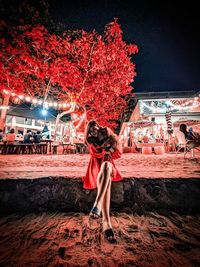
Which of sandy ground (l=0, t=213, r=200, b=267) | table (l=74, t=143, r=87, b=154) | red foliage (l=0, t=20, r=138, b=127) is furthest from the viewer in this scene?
table (l=74, t=143, r=87, b=154)

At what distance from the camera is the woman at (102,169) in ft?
7.55

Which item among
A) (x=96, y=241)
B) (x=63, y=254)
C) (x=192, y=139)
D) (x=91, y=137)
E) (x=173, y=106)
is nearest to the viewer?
(x=63, y=254)

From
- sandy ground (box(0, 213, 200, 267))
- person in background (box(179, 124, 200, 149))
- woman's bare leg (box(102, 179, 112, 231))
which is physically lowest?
sandy ground (box(0, 213, 200, 267))

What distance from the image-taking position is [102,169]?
8.47 ft

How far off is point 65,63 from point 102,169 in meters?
13.4

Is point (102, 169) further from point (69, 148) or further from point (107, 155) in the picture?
point (69, 148)

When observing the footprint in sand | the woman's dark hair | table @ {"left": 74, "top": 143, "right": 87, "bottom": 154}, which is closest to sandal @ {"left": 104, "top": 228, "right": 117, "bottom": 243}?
the footprint in sand

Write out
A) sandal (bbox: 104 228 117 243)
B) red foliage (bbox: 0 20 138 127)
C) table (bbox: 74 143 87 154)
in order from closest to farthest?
sandal (bbox: 104 228 117 243)
red foliage (bbox: 0 20 138 127)
table (bbox: 74 143 87 154)

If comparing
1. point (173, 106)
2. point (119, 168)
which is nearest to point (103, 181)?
point (119, 168)

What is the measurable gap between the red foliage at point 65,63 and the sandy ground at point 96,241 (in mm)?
11720

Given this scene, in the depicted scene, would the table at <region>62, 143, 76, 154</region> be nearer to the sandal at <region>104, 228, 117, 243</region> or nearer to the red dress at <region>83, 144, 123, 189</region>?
the red dress at <region>83, 144, 123, 189</region>

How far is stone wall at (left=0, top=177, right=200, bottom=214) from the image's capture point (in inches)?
116

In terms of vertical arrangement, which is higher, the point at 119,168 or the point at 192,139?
the point at 192,139

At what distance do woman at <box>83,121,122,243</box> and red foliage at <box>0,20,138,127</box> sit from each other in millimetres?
10699
